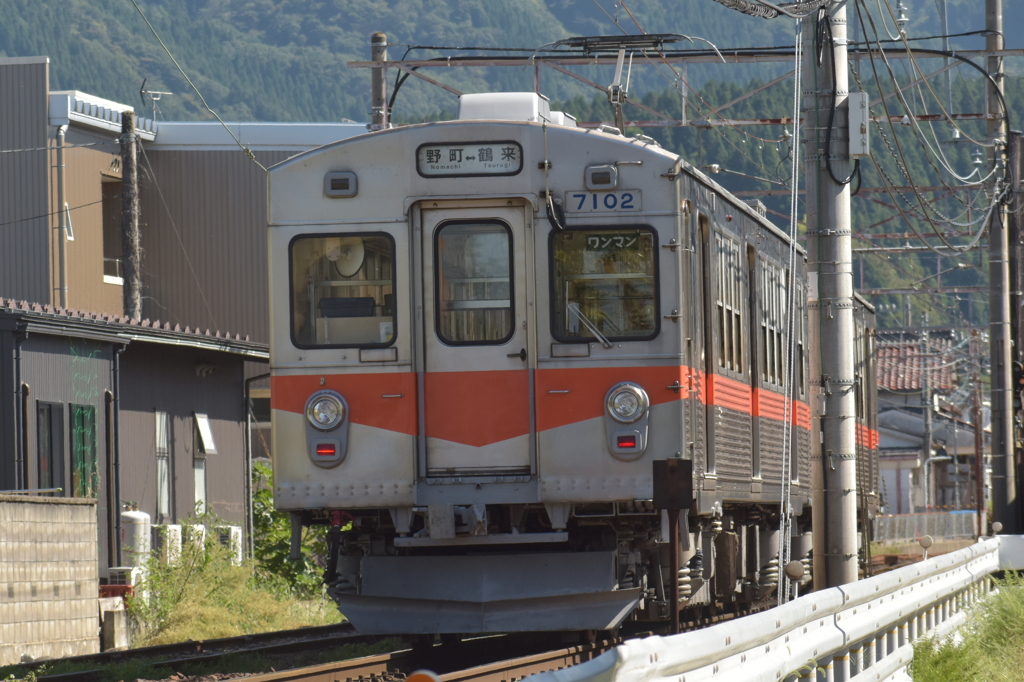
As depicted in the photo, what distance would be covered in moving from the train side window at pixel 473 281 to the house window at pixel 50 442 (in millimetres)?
8217

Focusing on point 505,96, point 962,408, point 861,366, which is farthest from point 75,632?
point 962,408

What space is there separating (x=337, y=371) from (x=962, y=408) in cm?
7067

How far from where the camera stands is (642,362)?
32.9 feet

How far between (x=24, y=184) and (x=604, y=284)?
24.0 meters

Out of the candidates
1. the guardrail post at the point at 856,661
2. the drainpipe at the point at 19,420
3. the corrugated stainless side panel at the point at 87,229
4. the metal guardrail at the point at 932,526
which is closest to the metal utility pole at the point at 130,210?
the corrugated stainless side panel at the point at 87,229

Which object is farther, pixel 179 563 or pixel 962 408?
pixel 962 408

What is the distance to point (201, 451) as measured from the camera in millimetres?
21953

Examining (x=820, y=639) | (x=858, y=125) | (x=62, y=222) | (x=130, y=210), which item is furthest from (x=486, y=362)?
(x=62, y=222)

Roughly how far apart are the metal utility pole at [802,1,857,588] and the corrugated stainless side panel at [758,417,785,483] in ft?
5.12

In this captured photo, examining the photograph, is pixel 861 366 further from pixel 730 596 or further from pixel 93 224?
pixel 93 224

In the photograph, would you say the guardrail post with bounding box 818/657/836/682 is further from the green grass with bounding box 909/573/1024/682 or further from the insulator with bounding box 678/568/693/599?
the insulator with bounding box 678/568/693/599

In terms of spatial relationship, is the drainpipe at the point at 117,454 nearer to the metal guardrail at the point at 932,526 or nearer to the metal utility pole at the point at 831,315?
the metal utility pole at the point at 831,315

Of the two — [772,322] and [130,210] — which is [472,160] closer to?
[772,322]

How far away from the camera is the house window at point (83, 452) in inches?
688
